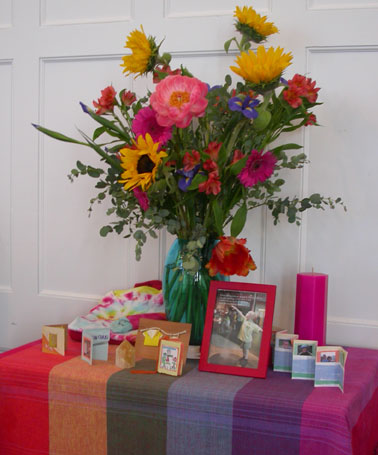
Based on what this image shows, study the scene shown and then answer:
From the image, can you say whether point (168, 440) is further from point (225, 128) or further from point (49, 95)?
point (49, 95)

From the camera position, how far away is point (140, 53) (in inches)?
52.5

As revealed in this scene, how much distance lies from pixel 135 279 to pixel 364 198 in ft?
2.25

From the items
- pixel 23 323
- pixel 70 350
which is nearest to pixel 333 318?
pixel 70 350

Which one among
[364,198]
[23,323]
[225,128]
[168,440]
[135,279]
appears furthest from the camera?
[23,323]

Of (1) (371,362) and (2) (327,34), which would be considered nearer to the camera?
(1) (371,362)

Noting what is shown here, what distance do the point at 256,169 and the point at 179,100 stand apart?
0.22 metres

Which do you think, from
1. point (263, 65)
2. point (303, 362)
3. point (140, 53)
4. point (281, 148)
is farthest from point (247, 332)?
point (140, 53)

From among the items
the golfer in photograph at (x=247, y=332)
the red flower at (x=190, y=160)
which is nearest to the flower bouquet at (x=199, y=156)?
the red flower at (x=190, y=160)

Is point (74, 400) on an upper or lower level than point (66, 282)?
lower

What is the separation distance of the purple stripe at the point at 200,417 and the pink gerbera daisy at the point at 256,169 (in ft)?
1.38

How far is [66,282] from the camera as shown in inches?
71.9

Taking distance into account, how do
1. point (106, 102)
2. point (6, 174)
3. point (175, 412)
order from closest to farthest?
point (175, 412), point (106, 102), point (6, 174)

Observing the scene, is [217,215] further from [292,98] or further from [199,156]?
[292,98]

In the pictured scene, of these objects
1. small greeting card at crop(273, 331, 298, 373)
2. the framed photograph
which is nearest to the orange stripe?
the framed photograph
